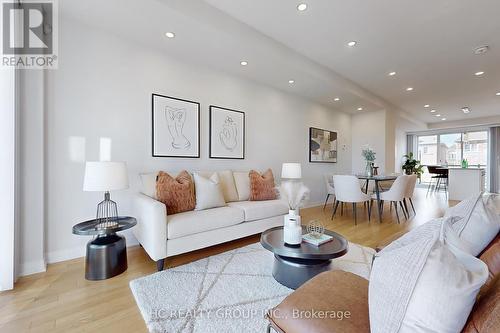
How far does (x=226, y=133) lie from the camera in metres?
3.75

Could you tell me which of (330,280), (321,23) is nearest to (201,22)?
(321,23)

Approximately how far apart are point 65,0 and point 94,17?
0.87 ft

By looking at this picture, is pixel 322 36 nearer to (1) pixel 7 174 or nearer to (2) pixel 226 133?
(2) pixel 226 133

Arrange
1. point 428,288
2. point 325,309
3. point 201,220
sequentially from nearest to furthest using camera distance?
1. point 428,288
2. point 325,309
3. point 201,220

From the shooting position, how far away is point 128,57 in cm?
278

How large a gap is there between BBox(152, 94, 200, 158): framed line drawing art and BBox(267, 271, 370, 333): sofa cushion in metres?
2.57

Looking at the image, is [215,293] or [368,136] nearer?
[215,293]

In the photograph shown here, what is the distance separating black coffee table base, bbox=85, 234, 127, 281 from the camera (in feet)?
6.54

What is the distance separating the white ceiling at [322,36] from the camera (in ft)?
7.95

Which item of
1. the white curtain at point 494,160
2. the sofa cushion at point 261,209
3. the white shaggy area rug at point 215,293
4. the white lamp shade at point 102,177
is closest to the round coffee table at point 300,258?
the white shaggy area rug at point 215,293

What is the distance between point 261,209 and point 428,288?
240 cm

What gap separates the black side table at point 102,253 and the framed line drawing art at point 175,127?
3.98ft

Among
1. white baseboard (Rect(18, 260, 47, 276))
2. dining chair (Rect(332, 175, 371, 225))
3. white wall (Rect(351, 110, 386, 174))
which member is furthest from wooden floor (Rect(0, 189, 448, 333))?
white wall (Rect(351, 110, 386, 174))

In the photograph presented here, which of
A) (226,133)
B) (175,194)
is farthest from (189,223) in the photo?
(226,133)
